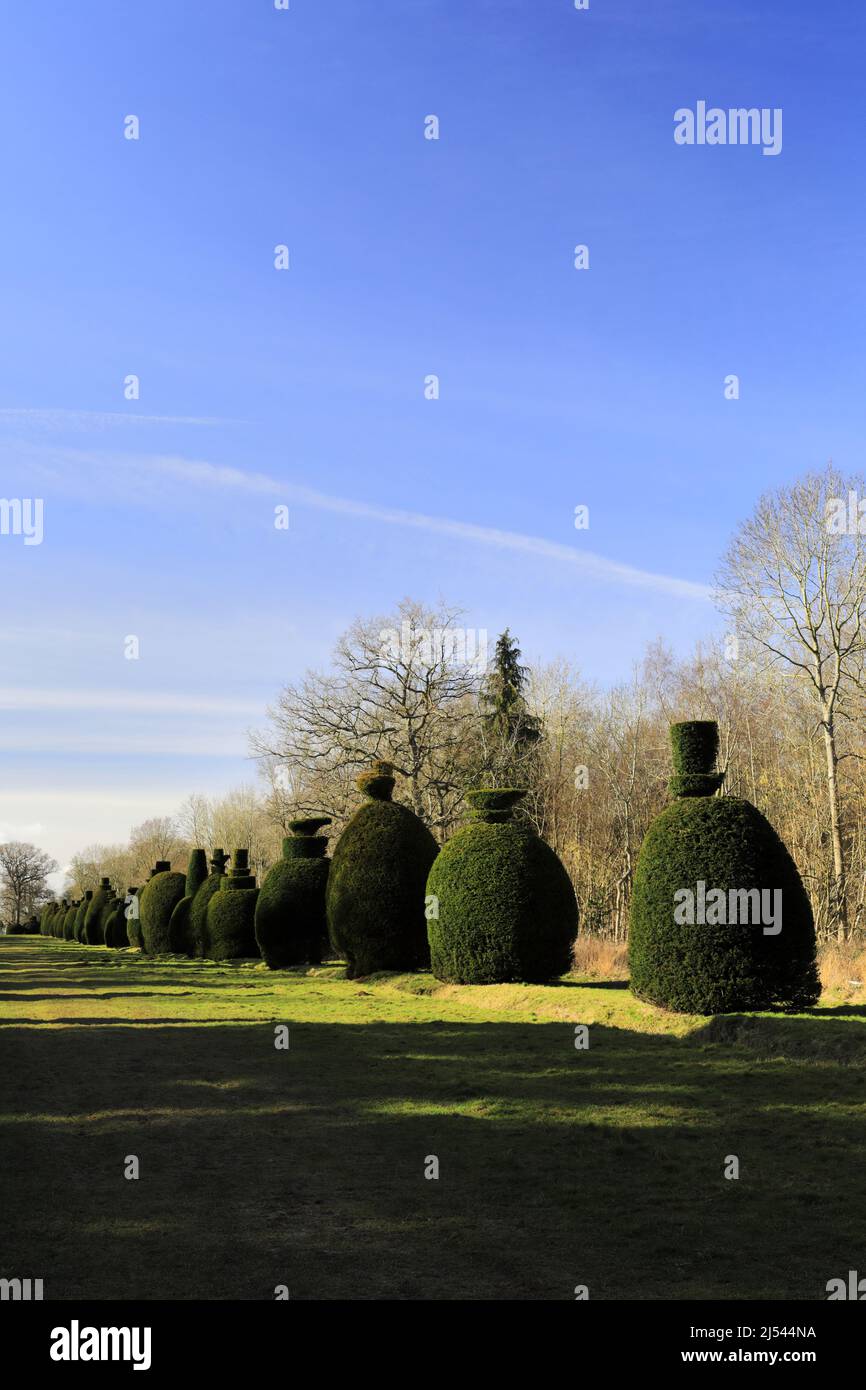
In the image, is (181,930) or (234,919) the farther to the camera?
(181,930)

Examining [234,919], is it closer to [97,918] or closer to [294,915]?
[294,915]

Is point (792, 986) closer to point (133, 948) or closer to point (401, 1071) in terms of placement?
point (401, 1071)

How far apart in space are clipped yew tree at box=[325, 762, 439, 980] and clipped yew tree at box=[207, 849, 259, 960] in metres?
7.90

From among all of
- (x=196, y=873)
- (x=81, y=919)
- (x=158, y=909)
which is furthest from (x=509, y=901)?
(x=81, y=919)

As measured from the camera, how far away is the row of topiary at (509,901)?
13.4 meters

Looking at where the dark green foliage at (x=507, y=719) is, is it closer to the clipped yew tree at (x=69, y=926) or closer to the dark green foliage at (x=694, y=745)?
the dark green foliage at (x=694, y=745)

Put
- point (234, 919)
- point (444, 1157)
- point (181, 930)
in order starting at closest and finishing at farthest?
point (444, 1157), point (234, 919), point (181, 930)

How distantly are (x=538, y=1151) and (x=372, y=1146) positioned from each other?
123cm

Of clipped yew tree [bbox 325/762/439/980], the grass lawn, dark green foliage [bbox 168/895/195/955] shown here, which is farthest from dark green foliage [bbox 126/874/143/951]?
the grass lawn

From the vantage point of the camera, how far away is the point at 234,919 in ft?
99.5

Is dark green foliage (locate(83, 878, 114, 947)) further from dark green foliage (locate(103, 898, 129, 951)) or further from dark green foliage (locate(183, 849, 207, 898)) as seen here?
dark green foliage (locate(183, 849, 207, 898))

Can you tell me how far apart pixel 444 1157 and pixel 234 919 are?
77.7 feet

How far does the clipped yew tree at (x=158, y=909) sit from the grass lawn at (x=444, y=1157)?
76.9 feet

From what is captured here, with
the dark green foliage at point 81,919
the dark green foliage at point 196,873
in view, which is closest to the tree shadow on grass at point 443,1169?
the dark green foliage at point 196,873
